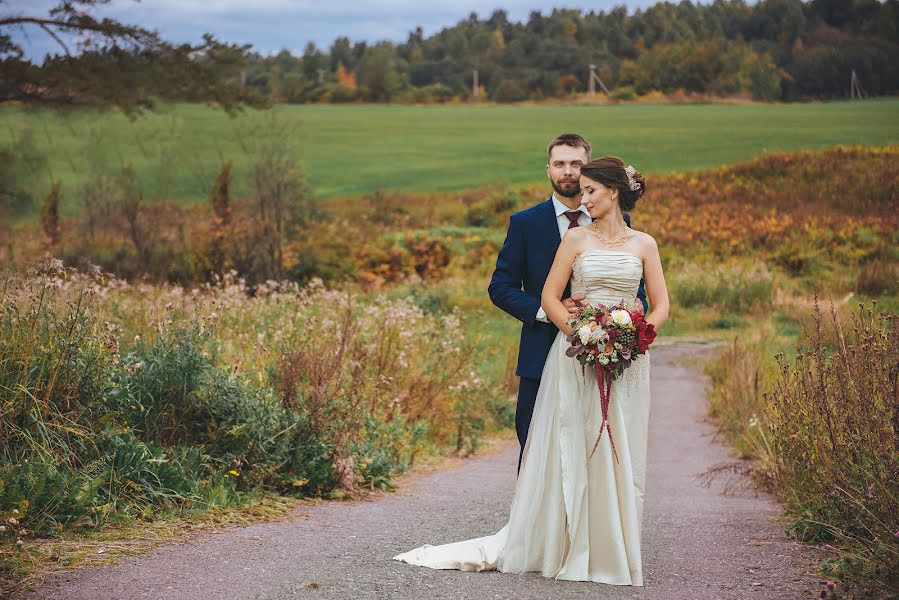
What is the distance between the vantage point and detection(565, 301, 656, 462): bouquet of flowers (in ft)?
16.9

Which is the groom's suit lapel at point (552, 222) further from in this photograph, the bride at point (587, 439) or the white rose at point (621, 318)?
the white rose at point (621, 318)

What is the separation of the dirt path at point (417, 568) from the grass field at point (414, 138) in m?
16.5

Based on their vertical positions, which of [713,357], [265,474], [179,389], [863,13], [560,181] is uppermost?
[863,13]

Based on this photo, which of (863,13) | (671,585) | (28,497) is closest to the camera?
(671,585)

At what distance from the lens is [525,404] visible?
5652 mm

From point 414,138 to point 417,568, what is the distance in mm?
33866

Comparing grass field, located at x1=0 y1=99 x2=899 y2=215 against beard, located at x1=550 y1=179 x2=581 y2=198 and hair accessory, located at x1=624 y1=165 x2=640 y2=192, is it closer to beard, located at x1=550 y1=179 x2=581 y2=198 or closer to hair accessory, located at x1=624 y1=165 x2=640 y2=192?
beard, located at x1=550 y1=179 x2=581 y2=198

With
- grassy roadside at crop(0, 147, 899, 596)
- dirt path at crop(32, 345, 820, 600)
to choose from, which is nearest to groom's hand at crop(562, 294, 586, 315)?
dirt path at crop(32, 345, 820, 600)

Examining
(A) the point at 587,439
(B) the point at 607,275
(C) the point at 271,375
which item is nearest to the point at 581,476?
(A) the point at 587,439

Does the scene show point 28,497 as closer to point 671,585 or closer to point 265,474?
point 265,474

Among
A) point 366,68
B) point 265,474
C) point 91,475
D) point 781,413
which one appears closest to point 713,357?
point 781,413

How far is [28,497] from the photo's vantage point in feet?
18.4

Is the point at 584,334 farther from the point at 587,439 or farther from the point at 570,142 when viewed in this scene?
the point at 570,142

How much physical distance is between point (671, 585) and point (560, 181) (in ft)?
6.71
